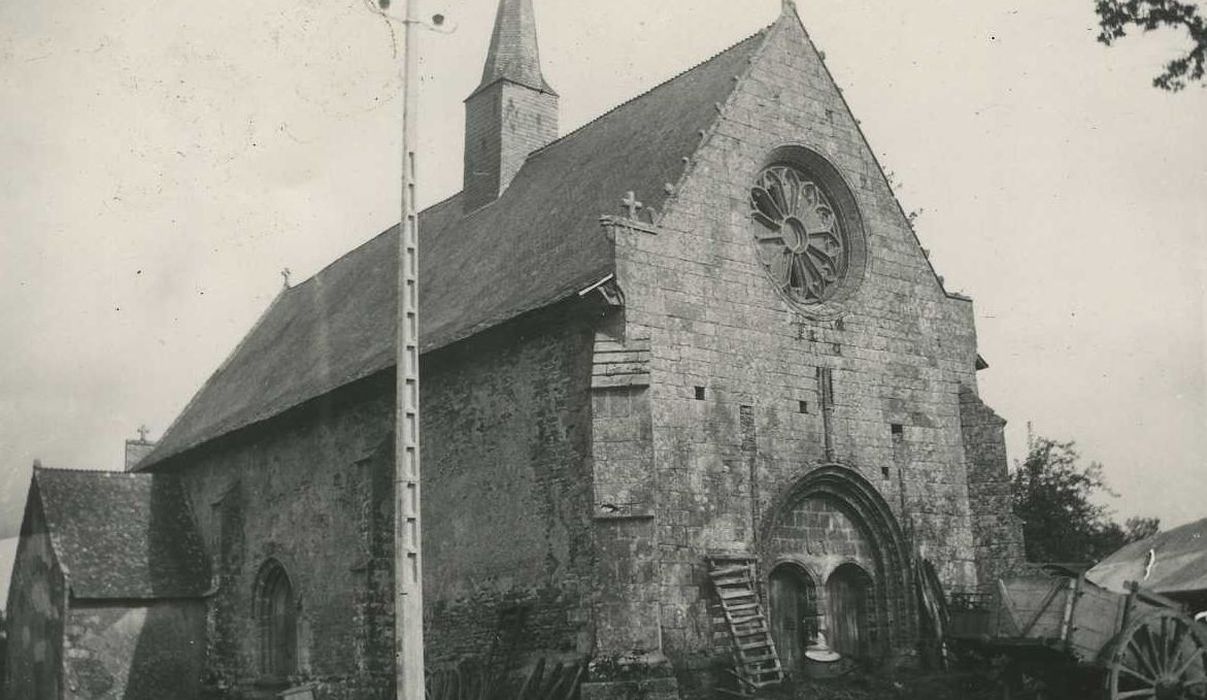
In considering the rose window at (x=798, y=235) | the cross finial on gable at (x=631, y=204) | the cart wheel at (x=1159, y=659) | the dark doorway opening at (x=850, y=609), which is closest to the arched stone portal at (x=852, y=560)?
→ the dark doorway opening at (x=850, y=609)

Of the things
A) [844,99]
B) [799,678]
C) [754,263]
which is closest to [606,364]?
[754,263]

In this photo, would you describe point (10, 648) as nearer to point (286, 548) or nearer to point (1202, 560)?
point (286, 548)

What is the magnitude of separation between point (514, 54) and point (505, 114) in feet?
5.00

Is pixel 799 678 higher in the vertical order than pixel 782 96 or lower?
lower

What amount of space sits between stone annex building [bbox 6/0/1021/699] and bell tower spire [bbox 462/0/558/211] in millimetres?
112

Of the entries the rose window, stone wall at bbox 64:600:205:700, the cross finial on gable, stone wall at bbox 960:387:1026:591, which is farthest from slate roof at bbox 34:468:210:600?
stone wall at bbox 960:387:1026:591

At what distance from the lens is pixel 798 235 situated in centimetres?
2128

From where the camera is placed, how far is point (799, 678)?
18406 millimetres

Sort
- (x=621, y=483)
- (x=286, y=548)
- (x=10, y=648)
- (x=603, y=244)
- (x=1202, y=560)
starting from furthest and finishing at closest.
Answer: (x=10, y=648)
(x=286, y=548)
(x=1202, y=560)
(x=603, y=244)
(x=621, y=483)

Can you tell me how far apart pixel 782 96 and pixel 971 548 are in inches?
313

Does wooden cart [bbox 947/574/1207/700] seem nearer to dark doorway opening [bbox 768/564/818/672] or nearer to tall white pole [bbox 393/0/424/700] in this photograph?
dark doorway opening [bbox 768/564/818/672]

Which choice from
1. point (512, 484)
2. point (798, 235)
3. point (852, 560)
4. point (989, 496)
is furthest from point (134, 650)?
point (989, 496)

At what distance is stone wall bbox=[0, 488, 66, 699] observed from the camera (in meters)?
27.5

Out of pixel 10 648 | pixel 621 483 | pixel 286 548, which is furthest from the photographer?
pixel 10 648
